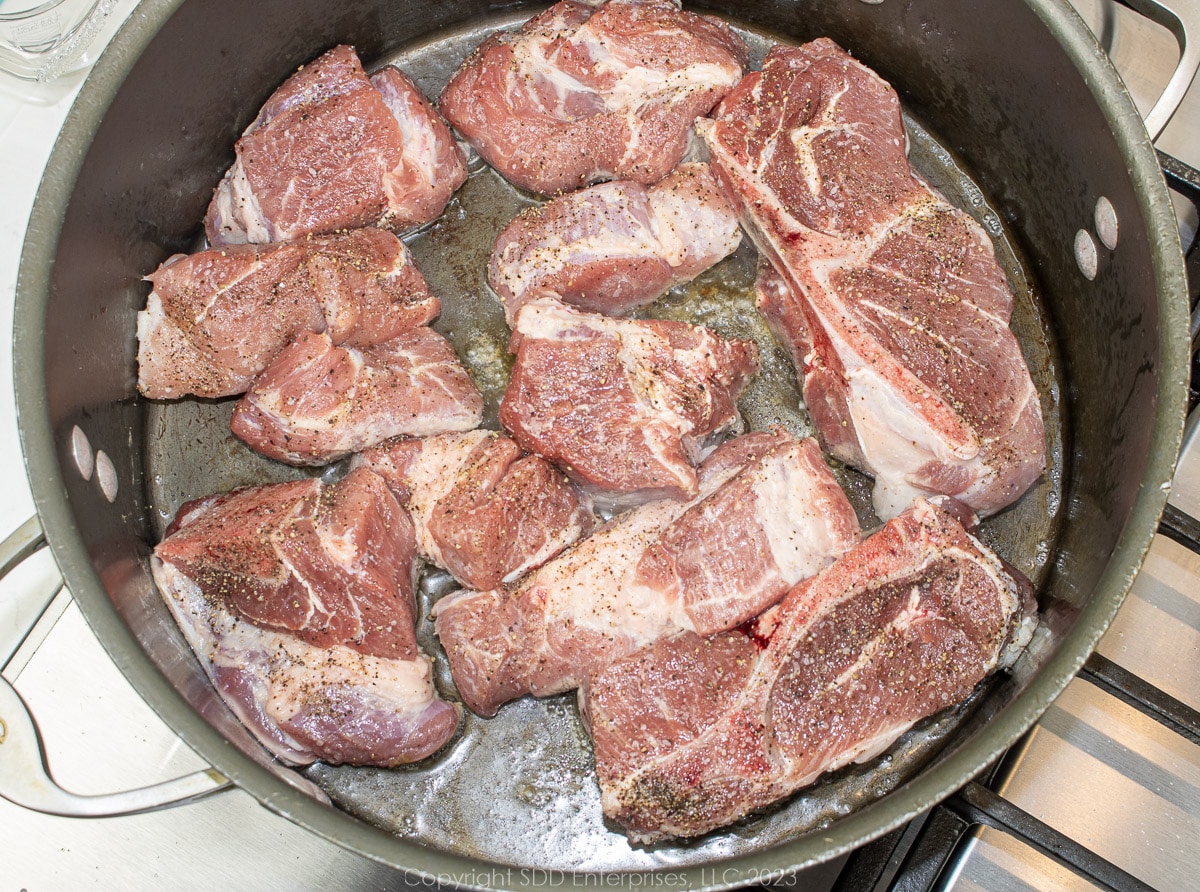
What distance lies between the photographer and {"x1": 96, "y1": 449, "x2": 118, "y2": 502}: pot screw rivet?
2551mm

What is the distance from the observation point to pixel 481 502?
2584 millimetres

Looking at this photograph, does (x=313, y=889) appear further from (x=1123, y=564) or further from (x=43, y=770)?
(x=1123, y=564)

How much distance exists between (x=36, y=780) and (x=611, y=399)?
1.70 metres

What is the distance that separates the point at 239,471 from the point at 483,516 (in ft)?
2.70

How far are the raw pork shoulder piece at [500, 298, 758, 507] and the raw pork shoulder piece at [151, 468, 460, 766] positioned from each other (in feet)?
1.65

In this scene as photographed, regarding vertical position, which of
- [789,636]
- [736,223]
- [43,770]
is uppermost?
[736,223]

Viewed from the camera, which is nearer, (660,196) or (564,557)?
(564,557)

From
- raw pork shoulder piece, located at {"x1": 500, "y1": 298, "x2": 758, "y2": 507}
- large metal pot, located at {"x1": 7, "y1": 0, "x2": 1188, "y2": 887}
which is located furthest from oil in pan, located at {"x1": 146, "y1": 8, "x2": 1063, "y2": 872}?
raw pork shoulder piece, located at {"x1": 500, "y1": 298, "x2": 758, "y2": 507}

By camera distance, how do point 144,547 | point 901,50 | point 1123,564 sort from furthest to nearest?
point 901,50, point 144,547, point 1123,564

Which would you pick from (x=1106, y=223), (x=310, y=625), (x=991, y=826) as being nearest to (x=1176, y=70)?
(x=1106, y=223)

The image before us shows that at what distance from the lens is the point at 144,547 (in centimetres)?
273

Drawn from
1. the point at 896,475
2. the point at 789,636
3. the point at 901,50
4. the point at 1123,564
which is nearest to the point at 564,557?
the point at 789,636

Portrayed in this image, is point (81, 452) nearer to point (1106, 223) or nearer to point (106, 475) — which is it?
point (106, 475)

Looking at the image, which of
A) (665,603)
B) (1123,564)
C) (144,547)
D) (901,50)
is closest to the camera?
(1123,564)
